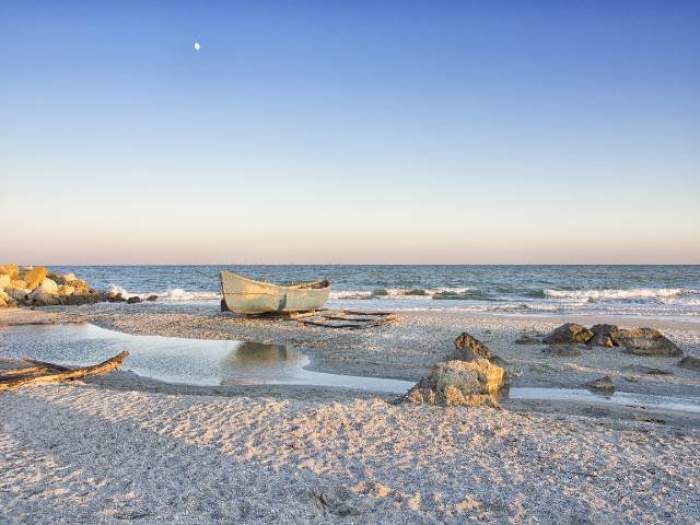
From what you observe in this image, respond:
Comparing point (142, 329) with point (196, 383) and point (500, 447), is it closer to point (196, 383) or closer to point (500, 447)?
point (196, 383)

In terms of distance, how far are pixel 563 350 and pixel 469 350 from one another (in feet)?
12.4

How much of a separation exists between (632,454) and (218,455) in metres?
4.61

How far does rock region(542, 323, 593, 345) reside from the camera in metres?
15.6

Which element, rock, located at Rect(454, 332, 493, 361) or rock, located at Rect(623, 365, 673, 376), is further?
rock, located at Rect(623, 365, 673, 376)

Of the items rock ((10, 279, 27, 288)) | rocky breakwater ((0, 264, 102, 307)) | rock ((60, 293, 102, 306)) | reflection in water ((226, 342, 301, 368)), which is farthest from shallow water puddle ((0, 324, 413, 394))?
rock ((10, 279, 27, 288))

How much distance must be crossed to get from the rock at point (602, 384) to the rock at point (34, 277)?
32823mm

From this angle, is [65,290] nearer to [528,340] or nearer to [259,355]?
[259,355]

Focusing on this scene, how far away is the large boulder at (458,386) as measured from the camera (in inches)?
335

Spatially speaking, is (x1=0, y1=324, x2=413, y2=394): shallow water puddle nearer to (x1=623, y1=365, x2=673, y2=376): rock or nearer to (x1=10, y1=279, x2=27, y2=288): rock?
(x1=623, y1=365, x2=673, y2=376): rock

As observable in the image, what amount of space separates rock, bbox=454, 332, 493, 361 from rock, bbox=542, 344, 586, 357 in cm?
205

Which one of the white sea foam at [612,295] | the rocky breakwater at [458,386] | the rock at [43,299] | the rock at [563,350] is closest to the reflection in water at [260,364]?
the rocky breakwater at [458,386]

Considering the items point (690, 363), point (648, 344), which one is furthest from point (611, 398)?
point (648, 344)

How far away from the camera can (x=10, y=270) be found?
3594 cm

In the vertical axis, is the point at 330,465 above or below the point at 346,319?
above
